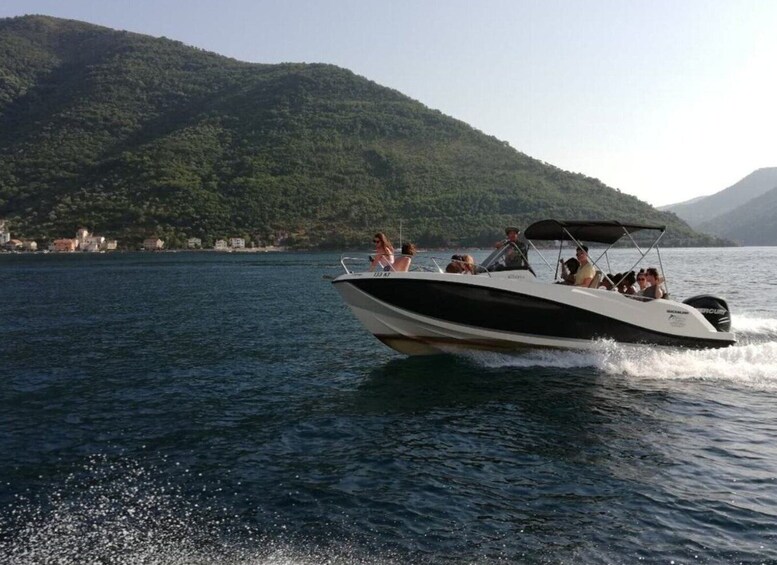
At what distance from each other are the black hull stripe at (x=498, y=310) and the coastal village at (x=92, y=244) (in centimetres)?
11801

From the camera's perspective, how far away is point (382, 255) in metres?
13.2

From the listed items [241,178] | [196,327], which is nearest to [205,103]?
[241,178]

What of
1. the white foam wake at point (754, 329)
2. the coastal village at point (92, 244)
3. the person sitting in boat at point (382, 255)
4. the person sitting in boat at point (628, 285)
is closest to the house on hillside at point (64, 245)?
the coastal village at point (92, 244)

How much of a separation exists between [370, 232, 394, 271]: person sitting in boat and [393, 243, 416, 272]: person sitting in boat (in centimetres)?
18

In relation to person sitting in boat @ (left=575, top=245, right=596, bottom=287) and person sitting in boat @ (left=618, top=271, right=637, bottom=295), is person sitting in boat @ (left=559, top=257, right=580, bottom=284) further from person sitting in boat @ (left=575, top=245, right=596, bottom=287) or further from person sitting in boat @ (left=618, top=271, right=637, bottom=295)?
person sitting in boat @ (left=618, top=271, right=637, bottom=295)

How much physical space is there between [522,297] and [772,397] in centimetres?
495

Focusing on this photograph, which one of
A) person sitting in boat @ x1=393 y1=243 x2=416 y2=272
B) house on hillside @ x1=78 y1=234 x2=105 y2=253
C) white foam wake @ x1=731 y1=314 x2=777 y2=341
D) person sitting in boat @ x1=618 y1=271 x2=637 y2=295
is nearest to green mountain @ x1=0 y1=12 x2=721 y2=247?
house on hillside @ x1=78 y1=234 x2=105 y2=253

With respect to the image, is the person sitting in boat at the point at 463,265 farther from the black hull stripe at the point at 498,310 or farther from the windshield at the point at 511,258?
the black hull stripe at the point at 498,310

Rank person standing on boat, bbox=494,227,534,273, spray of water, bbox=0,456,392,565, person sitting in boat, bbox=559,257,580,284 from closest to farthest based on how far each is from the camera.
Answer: spray of water, bbox=0,456,392,565 < person standing on boat, bbox=494,227,534,273 < person sitting in boat, bbox=559,257,580,284

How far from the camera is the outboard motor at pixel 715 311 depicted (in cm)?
1448

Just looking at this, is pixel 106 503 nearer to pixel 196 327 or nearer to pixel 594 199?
pixel 196 327

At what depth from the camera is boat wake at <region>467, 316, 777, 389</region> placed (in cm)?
1295

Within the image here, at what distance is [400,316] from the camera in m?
13.3

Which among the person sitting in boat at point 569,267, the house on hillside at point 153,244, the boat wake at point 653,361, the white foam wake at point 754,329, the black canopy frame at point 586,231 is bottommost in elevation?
the house on hillside at point 153,244
